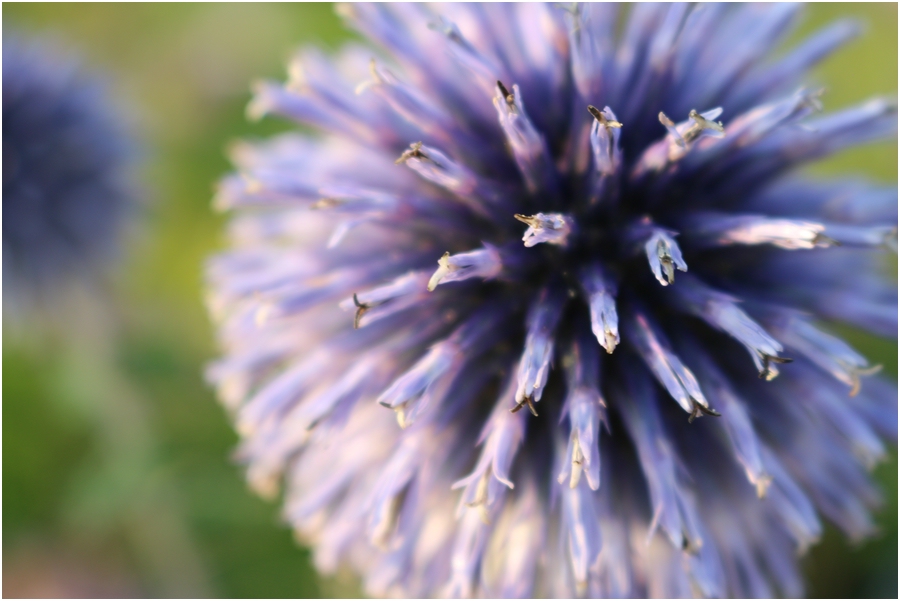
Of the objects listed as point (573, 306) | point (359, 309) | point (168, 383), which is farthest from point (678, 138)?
point (168, 383)

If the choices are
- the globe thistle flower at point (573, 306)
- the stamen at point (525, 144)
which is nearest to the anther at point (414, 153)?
the globe thistle flower at point (573, 306)

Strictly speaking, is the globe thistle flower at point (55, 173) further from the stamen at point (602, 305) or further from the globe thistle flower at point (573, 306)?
the stamen at point (602, 305)

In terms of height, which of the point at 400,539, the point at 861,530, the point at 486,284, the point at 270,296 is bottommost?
the point at 861,530

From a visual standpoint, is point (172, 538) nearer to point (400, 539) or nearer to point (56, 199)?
point (56, 199)

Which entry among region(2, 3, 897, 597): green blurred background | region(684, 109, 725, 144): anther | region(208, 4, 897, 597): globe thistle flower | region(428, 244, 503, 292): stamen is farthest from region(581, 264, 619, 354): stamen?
region(2, 3, 897, 597): green blurred background

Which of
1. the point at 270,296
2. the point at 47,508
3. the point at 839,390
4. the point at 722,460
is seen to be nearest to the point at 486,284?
the point at 270,296

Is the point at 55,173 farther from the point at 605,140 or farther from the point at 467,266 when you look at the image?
the point at 605,140
